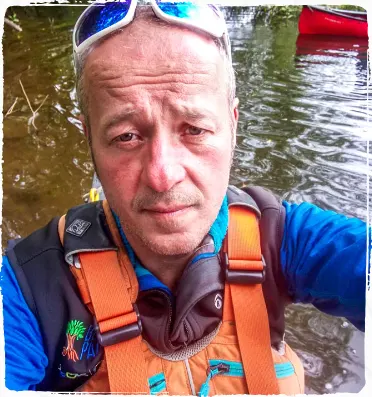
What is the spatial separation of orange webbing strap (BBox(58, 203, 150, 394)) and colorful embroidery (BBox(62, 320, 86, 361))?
68 mm

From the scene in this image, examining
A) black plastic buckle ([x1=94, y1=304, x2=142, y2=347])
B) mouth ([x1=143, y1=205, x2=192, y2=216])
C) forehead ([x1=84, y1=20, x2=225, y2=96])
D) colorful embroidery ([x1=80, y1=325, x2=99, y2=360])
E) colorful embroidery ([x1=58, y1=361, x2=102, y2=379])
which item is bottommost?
colorful embroidery ([x1=58, y1=361, x2=102, y2=379])

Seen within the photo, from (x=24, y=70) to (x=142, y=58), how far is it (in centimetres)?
730

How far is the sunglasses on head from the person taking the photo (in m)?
1.23

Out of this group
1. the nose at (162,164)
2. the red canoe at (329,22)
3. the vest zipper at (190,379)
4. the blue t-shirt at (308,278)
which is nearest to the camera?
the nose at (162,164)

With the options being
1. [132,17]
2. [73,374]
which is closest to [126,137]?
[132,17]

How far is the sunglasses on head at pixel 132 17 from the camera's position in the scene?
1.23 m

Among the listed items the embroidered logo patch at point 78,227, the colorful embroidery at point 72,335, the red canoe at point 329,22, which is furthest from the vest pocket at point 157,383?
the red canoe at point 329,22

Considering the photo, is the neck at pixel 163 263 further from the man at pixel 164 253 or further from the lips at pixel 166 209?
the lips at pixel 166 209

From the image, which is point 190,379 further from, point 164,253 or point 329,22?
point 329,22

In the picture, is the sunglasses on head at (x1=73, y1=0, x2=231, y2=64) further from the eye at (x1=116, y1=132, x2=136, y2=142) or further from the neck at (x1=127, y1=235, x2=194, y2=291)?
the neck at (x1=127, y1=235, x2=194, y2=291)

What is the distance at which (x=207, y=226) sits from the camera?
133cm

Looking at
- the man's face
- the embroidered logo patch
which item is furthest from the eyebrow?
the embroidered logo patch

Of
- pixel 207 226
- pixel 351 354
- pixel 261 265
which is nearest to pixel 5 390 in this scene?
pixel 207 226

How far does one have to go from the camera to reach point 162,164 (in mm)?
1182
